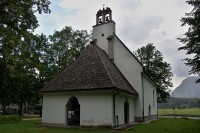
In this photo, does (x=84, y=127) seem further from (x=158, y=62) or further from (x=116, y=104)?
(x=158, y=62)

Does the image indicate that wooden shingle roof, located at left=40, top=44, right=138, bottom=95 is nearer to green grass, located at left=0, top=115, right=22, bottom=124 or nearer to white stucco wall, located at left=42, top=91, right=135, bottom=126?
white stucco wall, located at left=42, top=91, right=135, bottom=126

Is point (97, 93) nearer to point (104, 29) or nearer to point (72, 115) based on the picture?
point (72, 115)

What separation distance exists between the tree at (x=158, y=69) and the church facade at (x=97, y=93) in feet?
62.9

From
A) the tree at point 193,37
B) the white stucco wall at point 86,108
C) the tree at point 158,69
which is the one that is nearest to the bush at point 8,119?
the white stucco wall at point 86,108

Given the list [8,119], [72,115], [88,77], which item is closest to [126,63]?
[88,77]

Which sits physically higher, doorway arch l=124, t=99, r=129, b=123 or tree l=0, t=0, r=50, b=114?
tree l=0, t=0, r=50, b=114

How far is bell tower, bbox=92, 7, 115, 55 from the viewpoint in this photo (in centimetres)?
2544

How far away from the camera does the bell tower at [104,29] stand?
25.4 m

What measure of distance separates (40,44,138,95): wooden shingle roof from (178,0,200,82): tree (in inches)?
219

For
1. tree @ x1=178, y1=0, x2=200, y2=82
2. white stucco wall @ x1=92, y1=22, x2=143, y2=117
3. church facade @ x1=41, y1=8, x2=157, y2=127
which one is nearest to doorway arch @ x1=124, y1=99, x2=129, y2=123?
church facade @ x1=41, y1=8, x2=157, y2=127

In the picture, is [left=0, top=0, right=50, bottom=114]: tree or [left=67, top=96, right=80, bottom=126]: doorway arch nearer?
[left=0, top=0, right=50, bottom=114]: tree

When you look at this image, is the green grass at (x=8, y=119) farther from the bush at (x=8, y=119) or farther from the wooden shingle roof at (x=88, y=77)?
the wooden shingle roof at (x=88, y=77)

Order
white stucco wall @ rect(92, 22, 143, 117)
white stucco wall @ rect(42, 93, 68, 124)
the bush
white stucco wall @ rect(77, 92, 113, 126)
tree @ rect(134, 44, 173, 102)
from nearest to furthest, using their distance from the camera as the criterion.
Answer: white stucco wall @ rect(77, 92, 113, 126) < white stucco wall @ rect(42, 93, 68, 124) < white stucco wall @ rect(92, 22, 143, 117) < the bush < tree @ rect(134, 44, 173, 102)

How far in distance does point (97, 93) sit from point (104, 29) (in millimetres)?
10661
